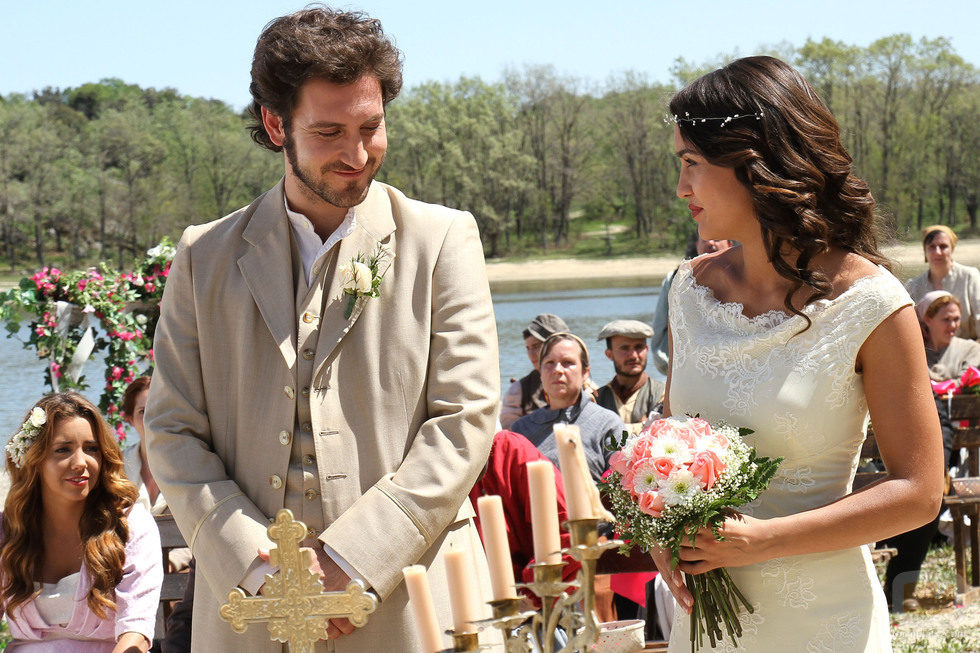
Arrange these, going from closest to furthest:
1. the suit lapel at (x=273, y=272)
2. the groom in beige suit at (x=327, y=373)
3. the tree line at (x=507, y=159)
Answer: the groom in beige suit at (x=327, y=373) < the suit lapel at (x=273, y=272) < the tree line at (x=507, y=159)

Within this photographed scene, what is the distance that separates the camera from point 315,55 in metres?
2.59

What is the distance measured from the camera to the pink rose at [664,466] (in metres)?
2.22

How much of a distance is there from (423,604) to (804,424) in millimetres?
1310

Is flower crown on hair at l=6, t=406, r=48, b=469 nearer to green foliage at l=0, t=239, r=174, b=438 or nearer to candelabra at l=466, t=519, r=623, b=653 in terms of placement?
candelabra at l=466, t=519, r=623, b=653

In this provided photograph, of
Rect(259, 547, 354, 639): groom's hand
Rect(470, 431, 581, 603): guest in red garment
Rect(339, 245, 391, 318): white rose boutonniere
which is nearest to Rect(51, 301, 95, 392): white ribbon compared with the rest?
Rect(470, 431, 581, 603): guest in red garment

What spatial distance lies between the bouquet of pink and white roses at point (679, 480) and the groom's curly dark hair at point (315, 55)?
109cm

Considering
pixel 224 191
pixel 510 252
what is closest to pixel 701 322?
pixel 510 252

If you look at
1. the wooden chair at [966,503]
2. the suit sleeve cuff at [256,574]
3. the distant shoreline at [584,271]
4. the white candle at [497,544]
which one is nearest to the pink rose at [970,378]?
the wooden chair at [966,503]

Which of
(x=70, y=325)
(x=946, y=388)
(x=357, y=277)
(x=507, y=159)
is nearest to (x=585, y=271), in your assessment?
(x=507, y=159)

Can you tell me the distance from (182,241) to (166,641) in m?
2.03

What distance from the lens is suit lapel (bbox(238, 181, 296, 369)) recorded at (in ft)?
8.80

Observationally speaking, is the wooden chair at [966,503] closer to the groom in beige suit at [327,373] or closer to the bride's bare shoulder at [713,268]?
the bride's bare shoulder at [713,268]

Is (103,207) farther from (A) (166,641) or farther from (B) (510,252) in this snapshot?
(A) (166,641)

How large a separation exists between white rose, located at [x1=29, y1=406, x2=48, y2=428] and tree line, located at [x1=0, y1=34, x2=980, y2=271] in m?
51.0
